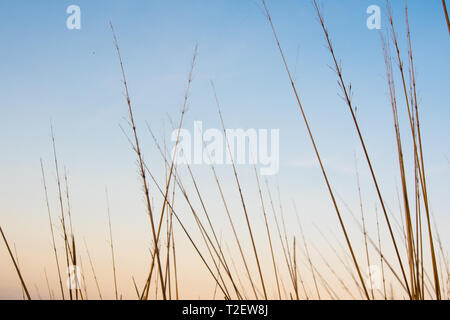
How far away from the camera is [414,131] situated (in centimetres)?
104

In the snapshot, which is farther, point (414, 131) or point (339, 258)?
point (339, 258)

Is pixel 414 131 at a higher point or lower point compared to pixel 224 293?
higher
